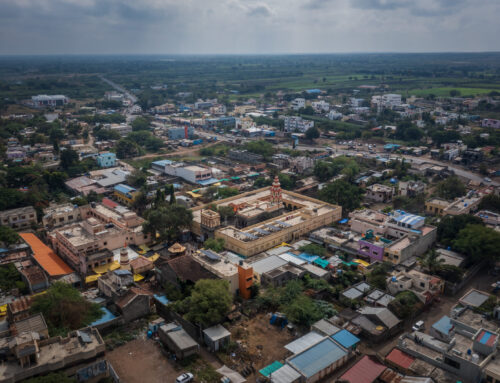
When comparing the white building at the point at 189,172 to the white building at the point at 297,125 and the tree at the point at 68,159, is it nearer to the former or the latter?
the tree at the point at 68,159

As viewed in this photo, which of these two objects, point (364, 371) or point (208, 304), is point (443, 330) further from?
point (208, 304)

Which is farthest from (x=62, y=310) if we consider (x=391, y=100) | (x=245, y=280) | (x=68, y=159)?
(x=391, y=100)

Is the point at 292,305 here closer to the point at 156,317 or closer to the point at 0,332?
the point at 156,317

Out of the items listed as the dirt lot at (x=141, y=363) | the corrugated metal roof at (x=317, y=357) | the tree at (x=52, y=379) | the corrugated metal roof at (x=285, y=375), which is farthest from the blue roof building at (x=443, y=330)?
the tree at (x=52, y=379)

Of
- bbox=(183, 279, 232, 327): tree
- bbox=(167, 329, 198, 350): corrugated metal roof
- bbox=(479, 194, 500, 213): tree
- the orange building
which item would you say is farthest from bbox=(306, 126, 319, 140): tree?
bbox=(167, 329, 198, 350): corrugated metal roof

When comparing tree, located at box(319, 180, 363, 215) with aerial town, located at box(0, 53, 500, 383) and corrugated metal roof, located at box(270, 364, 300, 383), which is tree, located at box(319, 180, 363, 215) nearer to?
aerial town, located at box(0, 53, 500, 383)

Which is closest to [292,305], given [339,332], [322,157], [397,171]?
[339,332]
